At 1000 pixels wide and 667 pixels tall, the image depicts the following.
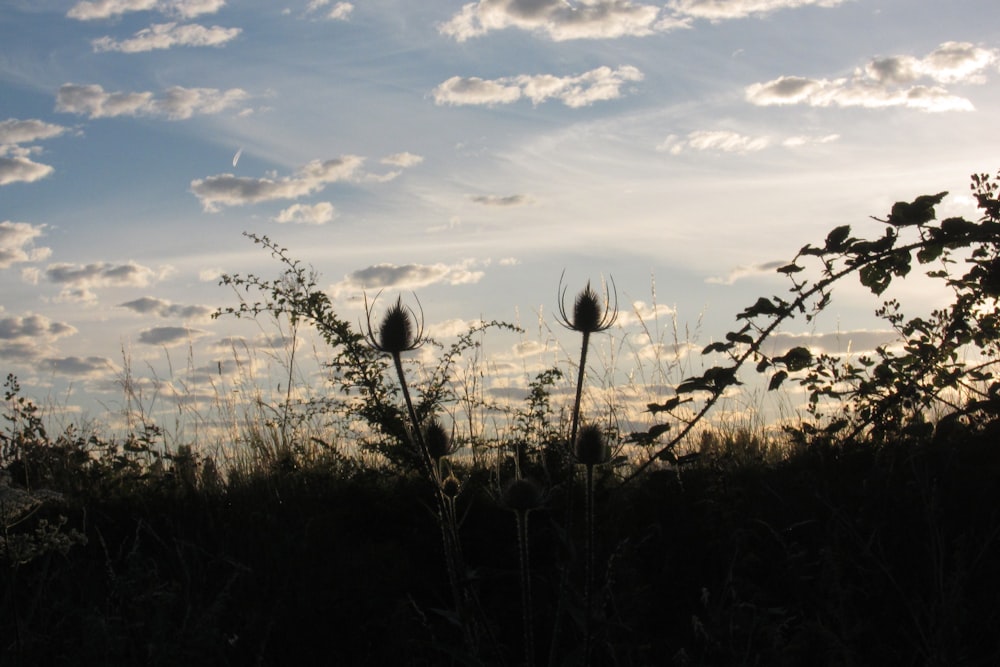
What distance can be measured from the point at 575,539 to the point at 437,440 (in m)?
1.21

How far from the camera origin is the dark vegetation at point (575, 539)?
2.94 meters

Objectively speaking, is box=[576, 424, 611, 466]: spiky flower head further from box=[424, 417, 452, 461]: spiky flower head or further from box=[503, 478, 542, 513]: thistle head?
box=[424, 417, 452, 461]: spiky flower head

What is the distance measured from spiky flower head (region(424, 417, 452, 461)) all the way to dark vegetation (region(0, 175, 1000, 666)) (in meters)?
0.01

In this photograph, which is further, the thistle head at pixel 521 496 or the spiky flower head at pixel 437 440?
the spiky flower head at pixel 437 440

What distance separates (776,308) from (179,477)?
4.31m

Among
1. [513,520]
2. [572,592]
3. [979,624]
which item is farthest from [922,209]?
[513,520]

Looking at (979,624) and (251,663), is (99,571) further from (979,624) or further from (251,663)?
(979,624)

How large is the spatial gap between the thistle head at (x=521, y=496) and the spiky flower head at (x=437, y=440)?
378 mm

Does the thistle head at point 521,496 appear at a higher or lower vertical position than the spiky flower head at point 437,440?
lower

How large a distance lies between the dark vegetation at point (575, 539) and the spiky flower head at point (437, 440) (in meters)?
0.01

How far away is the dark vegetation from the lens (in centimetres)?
294

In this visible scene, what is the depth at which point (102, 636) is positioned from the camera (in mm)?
2738

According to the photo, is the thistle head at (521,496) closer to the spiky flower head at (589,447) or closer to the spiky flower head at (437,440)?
the spiky flower head at (589,447)

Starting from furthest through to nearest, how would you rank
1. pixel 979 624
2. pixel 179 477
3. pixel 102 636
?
pixel 179 477
pixel 979 624
pixel 102 636
